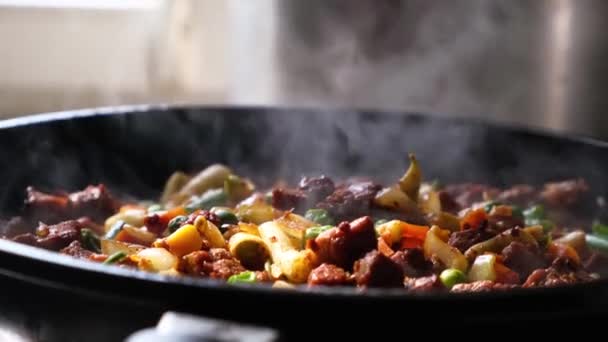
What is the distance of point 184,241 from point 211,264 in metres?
0.11

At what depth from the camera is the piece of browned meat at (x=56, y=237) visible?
185cm

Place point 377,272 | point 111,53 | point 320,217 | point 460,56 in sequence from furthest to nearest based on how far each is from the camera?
point 111,53
point 460,56
point 320,217
point 377,272

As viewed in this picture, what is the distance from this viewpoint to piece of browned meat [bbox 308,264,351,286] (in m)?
1.48

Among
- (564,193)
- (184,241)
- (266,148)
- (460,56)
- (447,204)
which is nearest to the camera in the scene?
(184,241)

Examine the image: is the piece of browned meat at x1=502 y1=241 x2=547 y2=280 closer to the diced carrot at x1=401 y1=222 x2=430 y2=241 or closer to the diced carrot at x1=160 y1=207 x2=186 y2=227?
the diced carrot at x1=401 y1=222 x2=430 y2=241

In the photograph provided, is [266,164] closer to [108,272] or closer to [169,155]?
[169,155]

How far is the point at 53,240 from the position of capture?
1.87 metres

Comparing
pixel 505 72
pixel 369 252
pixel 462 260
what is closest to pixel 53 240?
pixel 369 252

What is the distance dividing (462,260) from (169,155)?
3.82ft

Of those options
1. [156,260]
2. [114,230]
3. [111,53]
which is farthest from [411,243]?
[111,53]

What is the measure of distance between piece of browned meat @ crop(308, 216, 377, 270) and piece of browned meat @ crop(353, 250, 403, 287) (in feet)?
0.29

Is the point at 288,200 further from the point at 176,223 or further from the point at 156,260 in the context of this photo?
the point at 156,260

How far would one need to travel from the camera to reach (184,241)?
1705 mm

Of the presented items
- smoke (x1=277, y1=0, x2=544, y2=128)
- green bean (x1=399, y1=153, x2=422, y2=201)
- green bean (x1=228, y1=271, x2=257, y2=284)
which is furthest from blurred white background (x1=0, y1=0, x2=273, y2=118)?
green bean (x1=228, y1=271, x2=257, y2=284)
